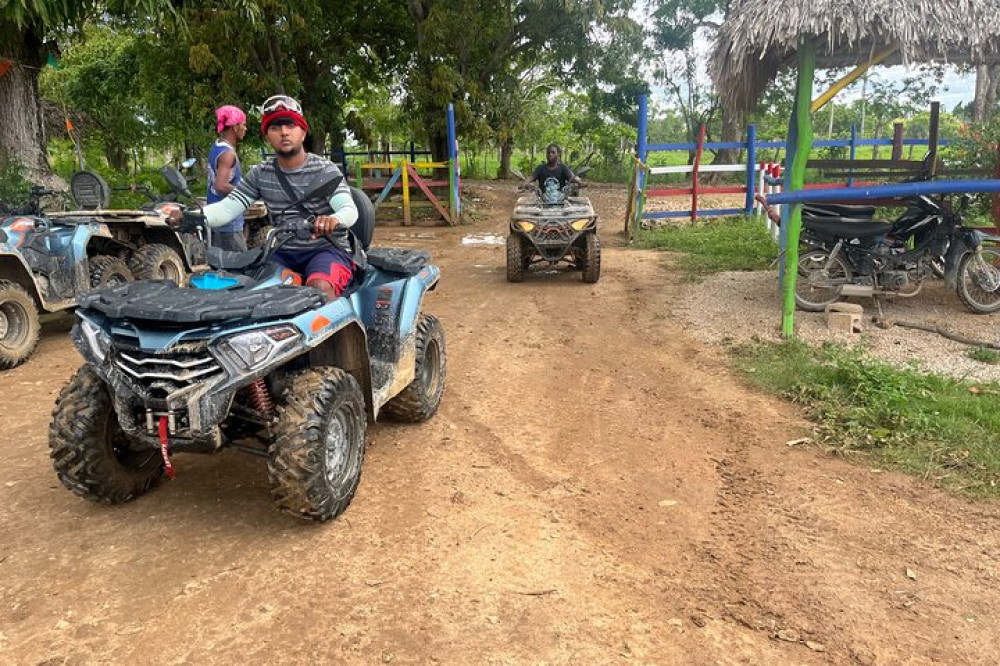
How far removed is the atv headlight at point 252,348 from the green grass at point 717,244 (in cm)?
705

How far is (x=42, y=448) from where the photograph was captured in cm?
436

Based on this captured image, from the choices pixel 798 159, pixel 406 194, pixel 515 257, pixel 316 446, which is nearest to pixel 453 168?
pixel 406 194

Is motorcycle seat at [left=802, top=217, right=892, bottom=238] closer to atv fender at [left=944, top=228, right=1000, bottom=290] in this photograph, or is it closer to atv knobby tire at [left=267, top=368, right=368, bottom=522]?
atv fender at [left=944, top=228, right=1000, bottom=290]

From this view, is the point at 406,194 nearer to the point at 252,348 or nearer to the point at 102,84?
the point at 252,348

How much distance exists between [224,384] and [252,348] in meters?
0.17

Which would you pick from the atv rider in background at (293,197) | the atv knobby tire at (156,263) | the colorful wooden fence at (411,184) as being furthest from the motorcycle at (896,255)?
the colorful wooden fence at (411,184)

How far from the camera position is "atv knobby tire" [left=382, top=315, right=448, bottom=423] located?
178 inches

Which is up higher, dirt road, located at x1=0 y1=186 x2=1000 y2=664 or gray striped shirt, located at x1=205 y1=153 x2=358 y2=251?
gray striped shirt, located at x1=205 y1=153 x2=358 y2=251

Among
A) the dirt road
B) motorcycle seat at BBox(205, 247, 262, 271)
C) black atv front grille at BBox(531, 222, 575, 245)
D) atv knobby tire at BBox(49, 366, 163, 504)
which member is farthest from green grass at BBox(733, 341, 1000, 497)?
atv knobby tire at BBox(49, 366, 163, 504)

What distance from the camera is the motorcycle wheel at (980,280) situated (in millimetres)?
6820

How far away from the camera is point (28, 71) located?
411 inches

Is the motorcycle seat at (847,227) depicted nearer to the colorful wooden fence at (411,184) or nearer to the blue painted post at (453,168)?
the blue painted post at (453,168)

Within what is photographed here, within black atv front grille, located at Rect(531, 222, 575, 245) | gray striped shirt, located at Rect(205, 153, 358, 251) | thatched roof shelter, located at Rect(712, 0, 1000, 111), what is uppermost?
thatched roof shelter, located at Rect(712, 0, 1000, 111)

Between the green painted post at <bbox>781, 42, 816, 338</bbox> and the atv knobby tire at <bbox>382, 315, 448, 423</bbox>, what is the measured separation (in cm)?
322
